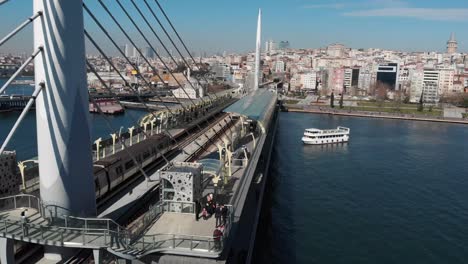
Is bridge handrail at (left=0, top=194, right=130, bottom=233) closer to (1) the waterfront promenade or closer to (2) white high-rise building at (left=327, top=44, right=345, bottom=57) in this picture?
(1) the waterfront promenade

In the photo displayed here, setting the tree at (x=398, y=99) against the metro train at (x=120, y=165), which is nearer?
the metro train at (x=120, y=165)

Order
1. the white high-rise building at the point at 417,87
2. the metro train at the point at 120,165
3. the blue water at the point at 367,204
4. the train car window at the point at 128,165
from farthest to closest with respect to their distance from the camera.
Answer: the white high-rise building at the point at 417,87, the blue water at the point at 367,204, the train car window at the point at 128,165, the metro train at the point at 120,165

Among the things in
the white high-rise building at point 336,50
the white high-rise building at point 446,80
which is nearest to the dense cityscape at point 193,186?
the white high-rise building at point 446,80

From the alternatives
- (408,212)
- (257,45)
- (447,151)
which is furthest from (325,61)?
(408,212)

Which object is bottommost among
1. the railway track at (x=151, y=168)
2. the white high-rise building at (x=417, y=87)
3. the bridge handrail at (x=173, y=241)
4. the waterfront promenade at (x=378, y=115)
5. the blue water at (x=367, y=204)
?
the blue water at (x=367, y=204)

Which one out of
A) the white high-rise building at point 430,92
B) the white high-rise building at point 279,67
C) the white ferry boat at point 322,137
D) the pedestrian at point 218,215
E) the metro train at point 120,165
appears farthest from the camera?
the white high-rise building at point 279,67

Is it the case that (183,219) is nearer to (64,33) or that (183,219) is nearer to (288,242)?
(64,33)

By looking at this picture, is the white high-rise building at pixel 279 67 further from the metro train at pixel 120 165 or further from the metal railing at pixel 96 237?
the metal railing at pixel 96 237
